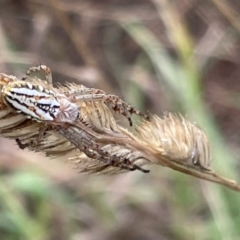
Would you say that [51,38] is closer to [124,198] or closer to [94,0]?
[94,0]

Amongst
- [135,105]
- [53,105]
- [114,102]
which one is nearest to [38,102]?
[53,105]

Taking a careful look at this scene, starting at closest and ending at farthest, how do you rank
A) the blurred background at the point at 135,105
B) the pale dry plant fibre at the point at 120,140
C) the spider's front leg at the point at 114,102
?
1. the pale dry plant fibre at the point at 120,140
2. the spider's front leg at the point at 114,102
3. the blurred background at the point at 135,105

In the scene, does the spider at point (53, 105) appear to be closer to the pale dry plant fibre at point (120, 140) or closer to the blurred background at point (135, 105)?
the pale dry plant fibre at point (120, 140)

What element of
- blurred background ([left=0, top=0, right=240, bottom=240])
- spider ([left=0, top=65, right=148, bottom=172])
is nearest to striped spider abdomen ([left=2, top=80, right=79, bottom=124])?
spider ([left=0, top=65, right=148, bottom=172])

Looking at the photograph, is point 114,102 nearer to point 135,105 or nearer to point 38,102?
point 38,102

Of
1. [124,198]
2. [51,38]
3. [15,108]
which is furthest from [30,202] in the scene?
[15,108]

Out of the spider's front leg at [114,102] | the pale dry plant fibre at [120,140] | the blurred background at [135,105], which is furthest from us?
the blurred background at [135,105]

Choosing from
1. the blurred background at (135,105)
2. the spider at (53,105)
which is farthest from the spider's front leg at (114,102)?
the blurred background at (135,105)
